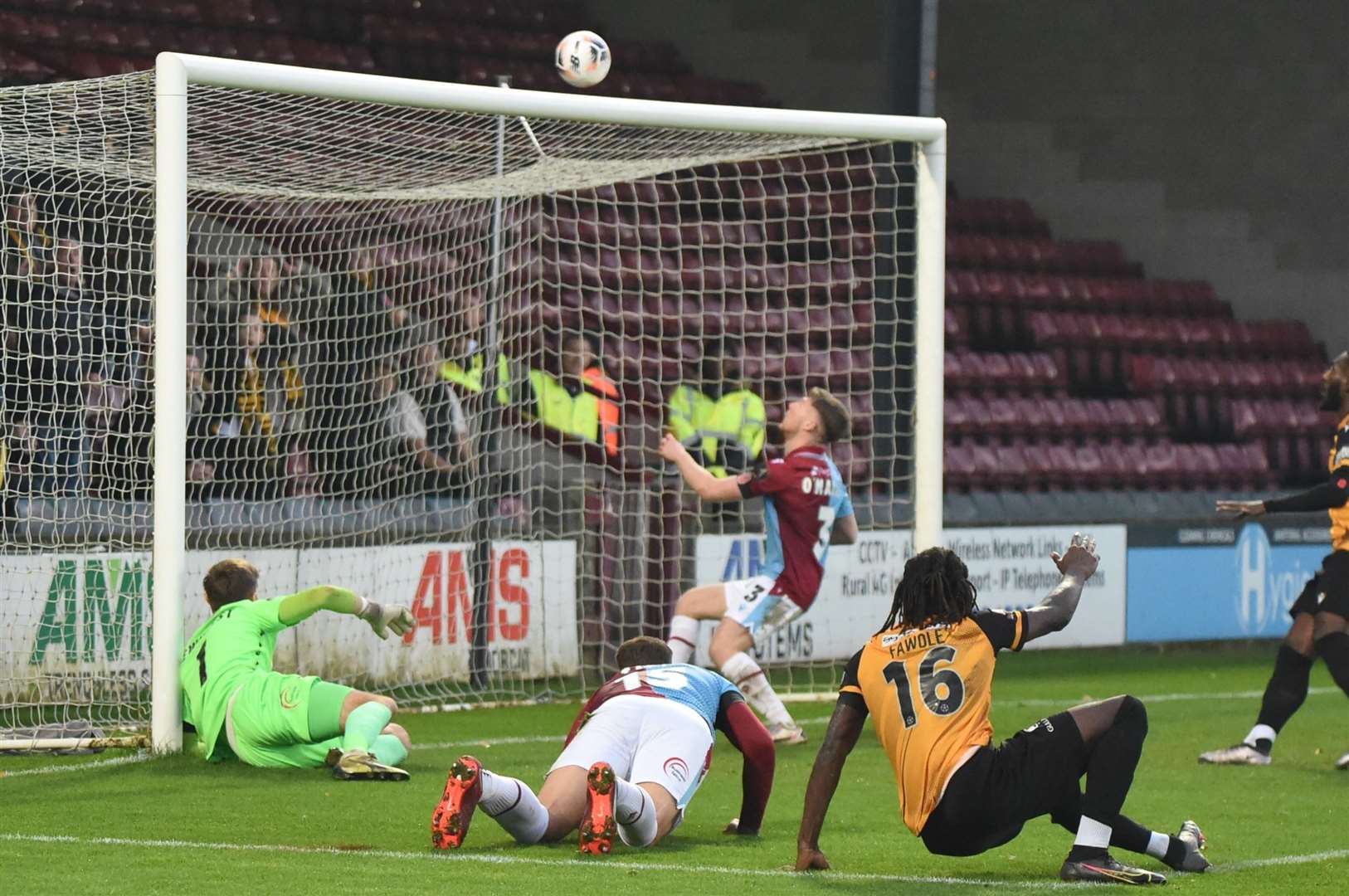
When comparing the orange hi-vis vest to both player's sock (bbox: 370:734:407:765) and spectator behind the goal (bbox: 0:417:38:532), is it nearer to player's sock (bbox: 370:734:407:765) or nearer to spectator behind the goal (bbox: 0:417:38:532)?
spectator behind the goal (bbox: 0:417:38:532)

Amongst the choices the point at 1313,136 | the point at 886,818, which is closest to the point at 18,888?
the point at 886,818

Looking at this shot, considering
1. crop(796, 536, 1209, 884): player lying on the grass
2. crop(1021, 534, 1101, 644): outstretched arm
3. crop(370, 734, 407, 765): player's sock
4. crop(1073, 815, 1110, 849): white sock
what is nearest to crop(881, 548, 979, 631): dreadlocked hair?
crop(796, 536, 1209, 884): player lying on the grass

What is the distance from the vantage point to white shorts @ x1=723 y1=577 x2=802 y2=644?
9.12m

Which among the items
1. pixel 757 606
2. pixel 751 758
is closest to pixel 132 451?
pixel 757 606

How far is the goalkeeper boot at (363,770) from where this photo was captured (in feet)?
24.7

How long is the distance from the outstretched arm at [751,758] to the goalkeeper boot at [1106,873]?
1039 millimetres

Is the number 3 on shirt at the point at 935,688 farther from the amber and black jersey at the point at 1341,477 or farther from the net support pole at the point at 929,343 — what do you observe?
the net support pole at the point at 929,343

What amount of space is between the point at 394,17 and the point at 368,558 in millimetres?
5845

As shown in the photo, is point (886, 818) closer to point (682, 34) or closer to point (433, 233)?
point (433, 233)

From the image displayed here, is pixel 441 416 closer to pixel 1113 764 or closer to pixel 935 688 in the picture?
pixel 935 688

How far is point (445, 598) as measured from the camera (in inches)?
432

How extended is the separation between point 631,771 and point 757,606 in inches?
121

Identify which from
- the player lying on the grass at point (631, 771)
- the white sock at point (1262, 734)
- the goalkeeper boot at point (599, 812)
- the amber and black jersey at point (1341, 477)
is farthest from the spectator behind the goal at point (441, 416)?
the goalkeeper boot at point (599, 812)

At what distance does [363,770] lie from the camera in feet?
24.7
